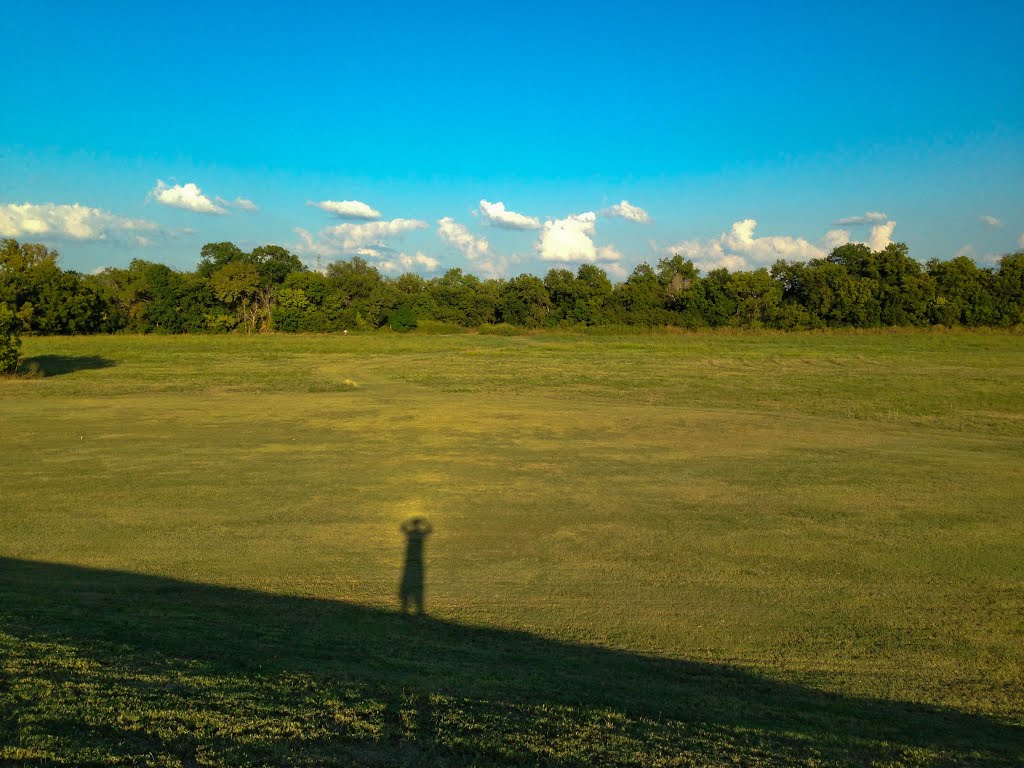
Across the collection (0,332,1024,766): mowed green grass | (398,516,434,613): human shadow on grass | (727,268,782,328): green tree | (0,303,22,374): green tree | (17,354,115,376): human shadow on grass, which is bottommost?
(398,516,434,613): human shadow on grass

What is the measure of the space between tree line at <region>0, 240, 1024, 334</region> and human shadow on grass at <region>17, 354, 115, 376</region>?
1787 centimetres

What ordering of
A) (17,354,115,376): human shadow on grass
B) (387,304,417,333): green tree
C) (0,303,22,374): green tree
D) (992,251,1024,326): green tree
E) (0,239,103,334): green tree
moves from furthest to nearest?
(387,304,417,333): green tree, (992,251,1024,326): green tree, (0,239,103,334): green tree, (17,354,115,376): human shadow on grass, (0,303,22,374): green tree

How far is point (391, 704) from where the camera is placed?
4.04 m

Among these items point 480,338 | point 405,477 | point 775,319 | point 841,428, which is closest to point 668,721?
point 405,477

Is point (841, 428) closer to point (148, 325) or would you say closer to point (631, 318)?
point (631, 318)

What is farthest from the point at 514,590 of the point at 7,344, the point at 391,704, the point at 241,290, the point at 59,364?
the point at 241,290

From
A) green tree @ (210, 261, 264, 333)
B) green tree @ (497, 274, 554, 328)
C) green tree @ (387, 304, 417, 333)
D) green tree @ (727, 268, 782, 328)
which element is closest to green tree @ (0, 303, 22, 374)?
green tree @ (210, 261, 264, 333)

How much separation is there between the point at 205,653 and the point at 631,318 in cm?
6633

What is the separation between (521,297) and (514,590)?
221 ft

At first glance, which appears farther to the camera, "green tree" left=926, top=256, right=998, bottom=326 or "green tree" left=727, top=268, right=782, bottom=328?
"green tree" left=727, top=268, right=782, bottom=328

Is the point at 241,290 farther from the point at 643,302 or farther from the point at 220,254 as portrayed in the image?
the point at 643,302

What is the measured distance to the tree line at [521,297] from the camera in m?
61.1

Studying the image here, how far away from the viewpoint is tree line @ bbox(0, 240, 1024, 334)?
61.1m

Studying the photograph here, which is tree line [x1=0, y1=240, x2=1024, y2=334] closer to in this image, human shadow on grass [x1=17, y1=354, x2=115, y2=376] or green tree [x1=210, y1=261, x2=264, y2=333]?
green tree [x1=210, y1=261, x2=264, y2=333]
